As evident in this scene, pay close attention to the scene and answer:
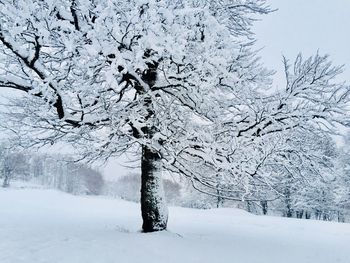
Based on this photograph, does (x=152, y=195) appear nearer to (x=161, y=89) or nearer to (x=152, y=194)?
(x=152, y=194)

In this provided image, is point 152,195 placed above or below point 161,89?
below

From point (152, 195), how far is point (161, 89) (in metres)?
2.50

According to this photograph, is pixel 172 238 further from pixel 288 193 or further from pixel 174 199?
pixel 174 199

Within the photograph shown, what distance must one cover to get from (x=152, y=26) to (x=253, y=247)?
5.73 meters

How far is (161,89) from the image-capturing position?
7652 mm

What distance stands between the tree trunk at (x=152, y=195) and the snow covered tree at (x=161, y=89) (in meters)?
0.02

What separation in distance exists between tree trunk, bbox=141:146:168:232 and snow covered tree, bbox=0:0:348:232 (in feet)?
0.08

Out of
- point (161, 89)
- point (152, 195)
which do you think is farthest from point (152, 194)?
point (161, 89)

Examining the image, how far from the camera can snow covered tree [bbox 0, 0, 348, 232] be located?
206 inches

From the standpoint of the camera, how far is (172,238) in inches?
292

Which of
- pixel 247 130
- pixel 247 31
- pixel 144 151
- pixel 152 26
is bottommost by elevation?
pixel 144 151

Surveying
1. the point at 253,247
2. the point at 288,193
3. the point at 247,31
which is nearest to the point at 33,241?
the point at 253,247

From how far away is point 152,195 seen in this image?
795 centimetres

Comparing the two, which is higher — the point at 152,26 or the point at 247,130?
the point at 152,26
